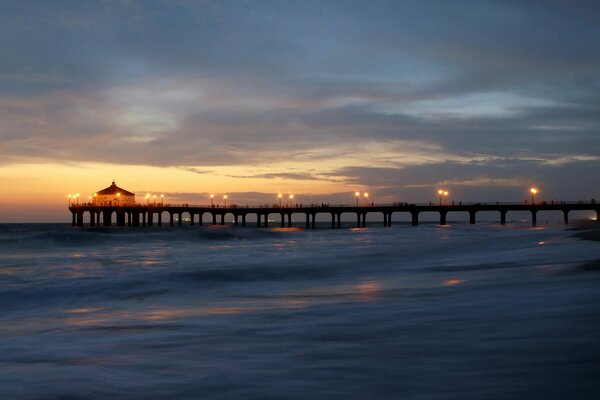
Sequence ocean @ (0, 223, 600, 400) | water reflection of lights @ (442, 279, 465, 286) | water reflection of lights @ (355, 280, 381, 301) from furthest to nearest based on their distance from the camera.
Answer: water reflection of lights @ (442, 279, 465, 286) → water reflection of lights @ (355, 280, 381, 301) → ocean @ (0, 223, 600, 400)

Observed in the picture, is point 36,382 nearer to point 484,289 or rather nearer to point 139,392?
point 139,392

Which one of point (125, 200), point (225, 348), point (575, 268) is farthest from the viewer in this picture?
point (125, 200)

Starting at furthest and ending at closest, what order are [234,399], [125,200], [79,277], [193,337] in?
[125,200]
[79,277]
[193,337]
[234,399]

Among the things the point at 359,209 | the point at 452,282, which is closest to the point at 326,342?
the point at 452,282

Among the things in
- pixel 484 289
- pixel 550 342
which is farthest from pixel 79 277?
pixel 550 342

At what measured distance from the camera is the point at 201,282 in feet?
51.5

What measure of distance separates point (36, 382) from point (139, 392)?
1.18 meters

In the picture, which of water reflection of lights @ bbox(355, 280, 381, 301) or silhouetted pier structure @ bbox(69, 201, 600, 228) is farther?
silhouetted pier structure @ bbox(69, 201, 600, 228)

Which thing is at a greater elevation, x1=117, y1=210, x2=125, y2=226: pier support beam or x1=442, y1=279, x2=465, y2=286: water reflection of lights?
x1=117, y1=210, x2=125, y2=226: pier support beam

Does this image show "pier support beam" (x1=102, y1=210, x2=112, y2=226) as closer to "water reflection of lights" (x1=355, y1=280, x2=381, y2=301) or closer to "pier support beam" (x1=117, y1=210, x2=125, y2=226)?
"pier support beam" (x1=117, y1=210, x2=125, y2=226)

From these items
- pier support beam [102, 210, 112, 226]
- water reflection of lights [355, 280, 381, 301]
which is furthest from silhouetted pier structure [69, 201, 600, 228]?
water reflection of lights [355, 280, 381, 301]

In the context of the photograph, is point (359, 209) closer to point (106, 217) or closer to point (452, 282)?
point (106, 217)

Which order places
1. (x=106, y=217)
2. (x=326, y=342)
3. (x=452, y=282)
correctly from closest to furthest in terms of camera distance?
(x=326, y=342) → (x=452, y=282) → (x=106, y=217)

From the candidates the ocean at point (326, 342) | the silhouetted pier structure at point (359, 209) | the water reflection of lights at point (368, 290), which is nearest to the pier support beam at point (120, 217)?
the silhouetted pier structure at point (359, 209)
